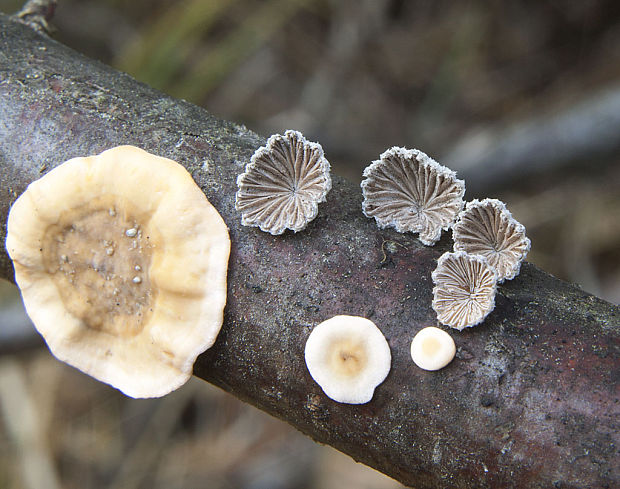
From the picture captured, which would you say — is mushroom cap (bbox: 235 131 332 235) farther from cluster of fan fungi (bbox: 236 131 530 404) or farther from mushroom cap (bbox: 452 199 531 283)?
mushroom cap (bbox: 452 199 531 283)

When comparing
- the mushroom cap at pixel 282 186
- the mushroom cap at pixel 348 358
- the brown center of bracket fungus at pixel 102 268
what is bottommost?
Result: the brown center of bracket fungus at pixel 102 268

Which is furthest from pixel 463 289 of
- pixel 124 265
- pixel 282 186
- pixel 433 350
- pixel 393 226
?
pixel 124 265

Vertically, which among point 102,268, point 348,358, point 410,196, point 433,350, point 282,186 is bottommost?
point 102,268

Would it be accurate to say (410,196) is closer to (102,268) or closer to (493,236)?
(493,236)

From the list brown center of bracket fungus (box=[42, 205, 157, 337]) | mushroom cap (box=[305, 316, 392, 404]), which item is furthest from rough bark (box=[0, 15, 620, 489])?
brown center of bracket fungus (box=[42, 205, 157, 337])

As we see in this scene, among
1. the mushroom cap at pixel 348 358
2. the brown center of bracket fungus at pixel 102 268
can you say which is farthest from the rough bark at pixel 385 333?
the brown center of bracket fungus at pixel 102 268

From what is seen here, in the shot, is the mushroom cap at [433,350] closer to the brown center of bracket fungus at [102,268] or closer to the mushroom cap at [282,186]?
the mushroom cap at [282,186]
